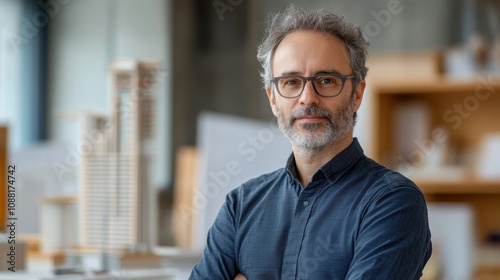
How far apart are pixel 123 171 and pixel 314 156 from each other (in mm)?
953

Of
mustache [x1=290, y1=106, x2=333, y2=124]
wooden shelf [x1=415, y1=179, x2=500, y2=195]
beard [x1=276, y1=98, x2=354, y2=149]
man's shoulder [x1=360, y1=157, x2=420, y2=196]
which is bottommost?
wooden shelf [x1=415, y1=179, x2=500, y2=195]

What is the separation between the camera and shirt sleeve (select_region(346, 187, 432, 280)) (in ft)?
4.14

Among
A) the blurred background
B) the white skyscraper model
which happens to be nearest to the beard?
the white skyscraper model

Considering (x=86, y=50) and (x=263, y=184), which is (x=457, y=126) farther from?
(x=263, y=184)

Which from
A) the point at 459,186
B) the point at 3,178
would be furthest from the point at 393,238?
the point at 459,186

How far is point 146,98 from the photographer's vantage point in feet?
7.51

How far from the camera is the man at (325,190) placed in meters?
1.28

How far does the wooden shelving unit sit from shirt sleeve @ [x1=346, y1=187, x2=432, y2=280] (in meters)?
3.49

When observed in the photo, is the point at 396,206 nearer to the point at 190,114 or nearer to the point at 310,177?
the point at 310,177

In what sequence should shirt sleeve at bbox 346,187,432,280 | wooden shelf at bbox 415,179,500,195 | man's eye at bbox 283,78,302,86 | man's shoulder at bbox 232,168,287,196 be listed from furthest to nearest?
wooden shelf at bbox 415,179,500,195
man's shoulder at bbox 232,168,287,196
man's eye at bbox 283,78,302,86
shirt sleeve at bbox 346,187,432,280

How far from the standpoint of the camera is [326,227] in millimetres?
1351

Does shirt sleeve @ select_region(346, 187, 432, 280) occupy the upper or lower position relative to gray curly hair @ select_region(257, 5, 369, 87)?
lower

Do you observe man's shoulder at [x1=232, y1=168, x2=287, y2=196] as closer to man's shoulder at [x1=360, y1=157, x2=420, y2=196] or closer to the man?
the man

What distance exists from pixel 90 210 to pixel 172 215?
11.0 feet
